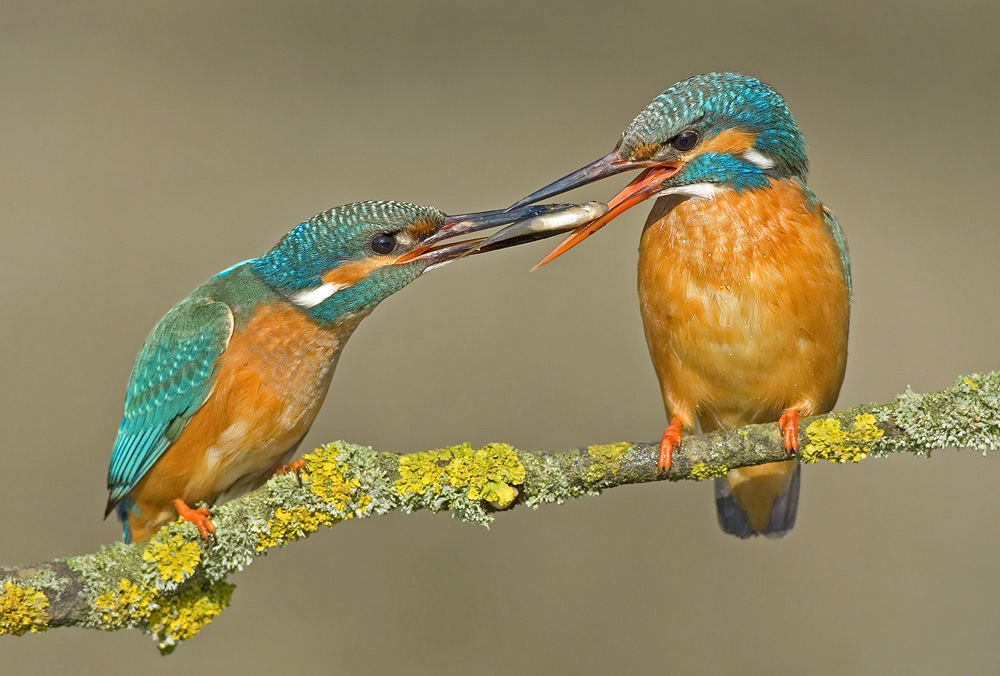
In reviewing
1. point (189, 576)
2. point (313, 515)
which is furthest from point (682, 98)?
point (189, 576)

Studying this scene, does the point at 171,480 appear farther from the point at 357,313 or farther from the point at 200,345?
the point at 357,313

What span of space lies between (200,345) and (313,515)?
2.05ft

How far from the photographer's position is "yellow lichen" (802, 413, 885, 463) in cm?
169

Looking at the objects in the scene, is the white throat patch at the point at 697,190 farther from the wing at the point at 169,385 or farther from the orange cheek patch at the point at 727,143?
the wing at the point at 169,385

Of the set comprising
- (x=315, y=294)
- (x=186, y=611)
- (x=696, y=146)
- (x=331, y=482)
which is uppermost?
(x=696, y=146)

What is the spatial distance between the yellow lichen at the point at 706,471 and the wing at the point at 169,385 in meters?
1.09

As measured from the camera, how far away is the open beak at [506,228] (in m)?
1.93

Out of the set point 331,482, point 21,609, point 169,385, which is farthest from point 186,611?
point 169,385

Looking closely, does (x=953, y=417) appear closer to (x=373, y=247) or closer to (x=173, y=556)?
(x=373, y=247)

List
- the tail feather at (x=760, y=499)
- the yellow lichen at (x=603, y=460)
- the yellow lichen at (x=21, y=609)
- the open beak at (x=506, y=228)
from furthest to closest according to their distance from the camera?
the tail feather at (x=760, y=499) → the open beak at (x=506, y=228) → the yellow lichen at (x=603, y=460) → the yellow lichen at (x=21, y=609)

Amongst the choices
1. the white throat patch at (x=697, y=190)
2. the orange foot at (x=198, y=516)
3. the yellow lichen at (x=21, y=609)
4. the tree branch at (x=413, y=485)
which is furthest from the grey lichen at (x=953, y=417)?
the yellow lichen at (x=21, y=609)

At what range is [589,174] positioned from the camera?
2006 mm

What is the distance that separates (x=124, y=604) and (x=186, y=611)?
15 centimetres

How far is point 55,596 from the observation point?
5.41 ft
